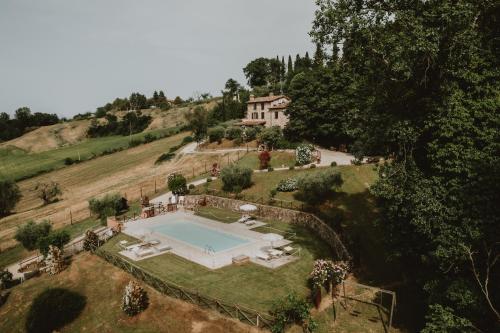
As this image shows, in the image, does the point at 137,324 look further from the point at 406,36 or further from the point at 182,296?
the point at 406,36

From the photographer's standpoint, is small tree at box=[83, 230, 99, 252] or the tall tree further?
small tree at box=[83, 230, 99, 252]

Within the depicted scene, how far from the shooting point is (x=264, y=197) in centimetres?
4278

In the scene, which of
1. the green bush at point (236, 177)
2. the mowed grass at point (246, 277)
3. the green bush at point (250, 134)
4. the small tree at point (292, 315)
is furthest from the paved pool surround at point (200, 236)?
the green bush at point (250, 134)

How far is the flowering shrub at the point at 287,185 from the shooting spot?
42.8m

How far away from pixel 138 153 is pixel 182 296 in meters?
80.9

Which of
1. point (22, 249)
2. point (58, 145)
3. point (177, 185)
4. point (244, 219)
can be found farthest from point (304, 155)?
point (58, 145)

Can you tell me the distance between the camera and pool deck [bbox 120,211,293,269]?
28281 mm

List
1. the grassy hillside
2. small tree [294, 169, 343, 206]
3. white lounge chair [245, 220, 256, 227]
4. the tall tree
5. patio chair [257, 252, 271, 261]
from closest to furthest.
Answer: the tall tree, patio chair [257, 252, 271, 261], white lounge chair [245, 220, 256, 227], small tree [294, 169, 343, 206], the grassy hillside

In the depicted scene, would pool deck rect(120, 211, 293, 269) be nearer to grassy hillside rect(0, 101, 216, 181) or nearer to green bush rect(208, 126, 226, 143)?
green bush rect(208, 126, 226, 143)

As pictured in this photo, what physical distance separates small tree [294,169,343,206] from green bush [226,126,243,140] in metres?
38.4

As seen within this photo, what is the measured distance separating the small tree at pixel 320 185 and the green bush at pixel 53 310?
23.0m

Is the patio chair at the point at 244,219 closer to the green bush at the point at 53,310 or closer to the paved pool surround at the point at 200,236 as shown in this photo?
the paved pool surround at the point at 200,236

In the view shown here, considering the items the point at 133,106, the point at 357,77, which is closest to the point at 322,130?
the point at 357,77

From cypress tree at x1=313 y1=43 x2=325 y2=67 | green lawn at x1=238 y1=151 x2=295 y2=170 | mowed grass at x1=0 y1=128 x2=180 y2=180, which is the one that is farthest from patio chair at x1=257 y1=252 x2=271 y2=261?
mowed grass at x1=0 y1=128 x2=180 y2=180
